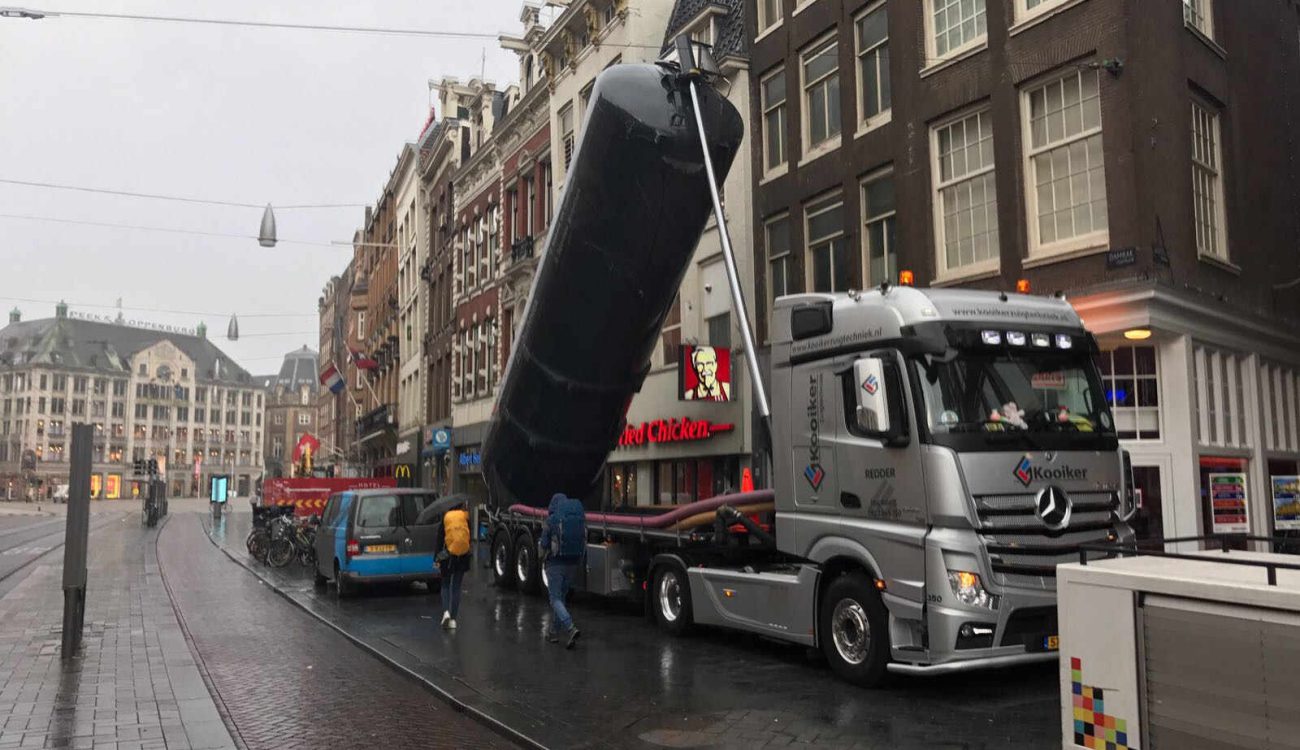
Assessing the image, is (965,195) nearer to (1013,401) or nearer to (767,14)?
(1013,401)

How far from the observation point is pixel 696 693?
8.44 m

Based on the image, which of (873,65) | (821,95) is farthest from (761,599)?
(821,95)

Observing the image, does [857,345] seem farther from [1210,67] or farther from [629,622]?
[1210,67]

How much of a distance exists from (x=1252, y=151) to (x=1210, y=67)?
1877 millimetres

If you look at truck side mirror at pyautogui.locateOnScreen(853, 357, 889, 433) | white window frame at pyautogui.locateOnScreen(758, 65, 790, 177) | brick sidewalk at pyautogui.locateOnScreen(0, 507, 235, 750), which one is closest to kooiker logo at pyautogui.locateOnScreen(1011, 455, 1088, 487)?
truck side mirror at pyautogui.locateOnScreen(853, 357, 889, 433)

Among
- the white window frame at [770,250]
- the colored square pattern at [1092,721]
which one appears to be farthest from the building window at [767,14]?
the colored square pattern at [1092,721]

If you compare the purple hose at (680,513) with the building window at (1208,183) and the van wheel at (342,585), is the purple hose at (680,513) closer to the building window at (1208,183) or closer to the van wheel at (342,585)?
the van wheel at (342,585)

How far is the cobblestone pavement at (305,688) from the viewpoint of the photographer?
7242mm

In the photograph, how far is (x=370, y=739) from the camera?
7.15 m

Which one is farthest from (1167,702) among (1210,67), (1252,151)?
(1252,151)

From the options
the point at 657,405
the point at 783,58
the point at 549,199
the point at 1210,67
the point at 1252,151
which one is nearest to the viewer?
the point at 1210,67

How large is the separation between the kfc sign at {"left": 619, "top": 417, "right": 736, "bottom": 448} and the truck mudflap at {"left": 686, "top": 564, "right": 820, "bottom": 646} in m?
8.56

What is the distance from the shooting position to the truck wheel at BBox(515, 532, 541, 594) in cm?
1577

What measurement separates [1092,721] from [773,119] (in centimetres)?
1679
